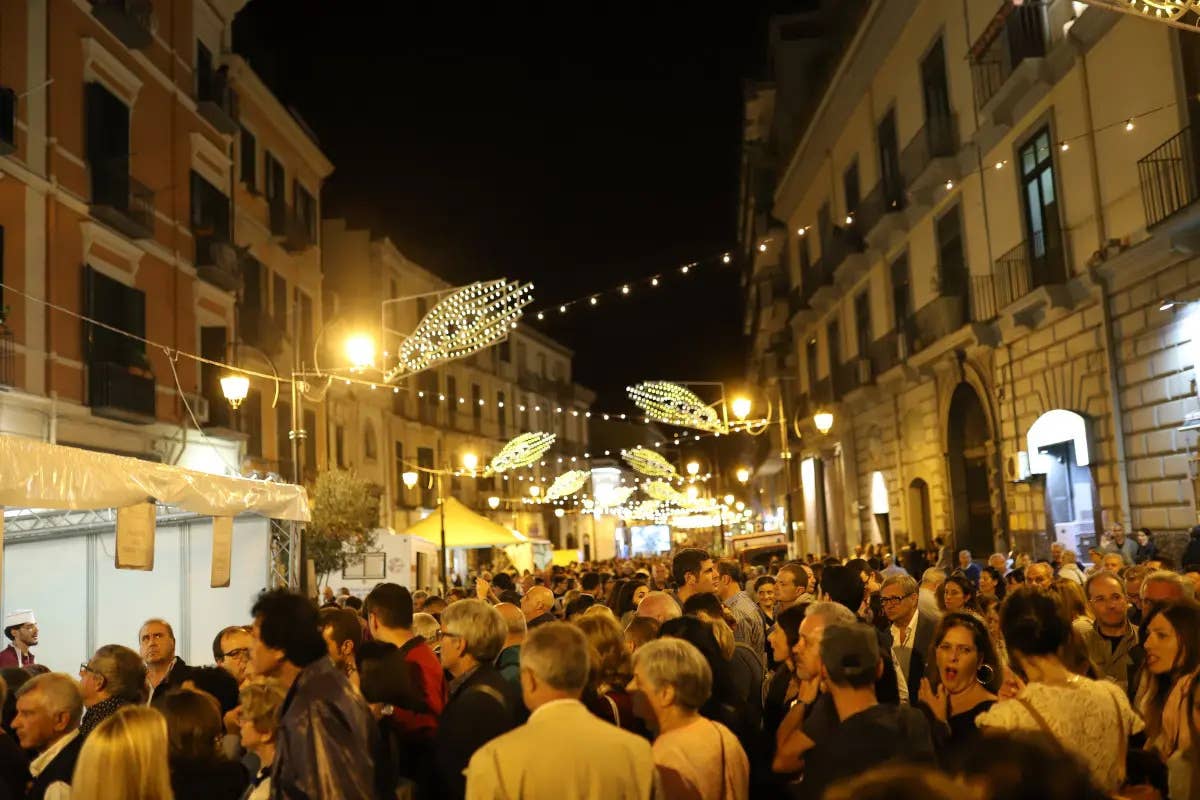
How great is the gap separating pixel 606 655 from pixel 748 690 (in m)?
1.04

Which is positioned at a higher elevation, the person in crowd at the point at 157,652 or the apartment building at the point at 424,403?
the apartment building at the point at 424,403

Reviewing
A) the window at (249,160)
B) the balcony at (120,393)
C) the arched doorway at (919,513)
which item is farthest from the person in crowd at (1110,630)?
the window at (249,160)

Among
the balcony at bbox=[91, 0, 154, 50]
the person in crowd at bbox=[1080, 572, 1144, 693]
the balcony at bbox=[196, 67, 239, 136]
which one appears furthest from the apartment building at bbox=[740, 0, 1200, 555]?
the balcony at bbox=[91, 0, 154, 50]

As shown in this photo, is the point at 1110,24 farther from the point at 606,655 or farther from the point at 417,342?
the point at 606,655

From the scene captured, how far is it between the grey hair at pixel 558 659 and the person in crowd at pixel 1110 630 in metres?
4.31

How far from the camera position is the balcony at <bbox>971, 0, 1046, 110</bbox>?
16.7m

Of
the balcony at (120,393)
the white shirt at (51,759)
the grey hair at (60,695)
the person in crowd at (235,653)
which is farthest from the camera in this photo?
the balcony at (120,393)

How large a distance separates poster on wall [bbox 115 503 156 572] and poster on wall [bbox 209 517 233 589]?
1869 millimetres

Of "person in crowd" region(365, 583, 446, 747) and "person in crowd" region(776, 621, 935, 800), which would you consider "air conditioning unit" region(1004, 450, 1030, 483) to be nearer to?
"person in crowd" region(365, 583, 446, 747)

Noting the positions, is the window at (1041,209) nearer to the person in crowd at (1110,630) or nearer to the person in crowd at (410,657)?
the person in crowd at (1110,630)

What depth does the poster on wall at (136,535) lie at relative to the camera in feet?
31.0

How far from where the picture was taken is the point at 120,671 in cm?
568

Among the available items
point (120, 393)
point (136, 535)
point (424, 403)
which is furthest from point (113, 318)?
point (424, 403)

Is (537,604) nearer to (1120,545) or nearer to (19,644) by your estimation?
(19,644)
